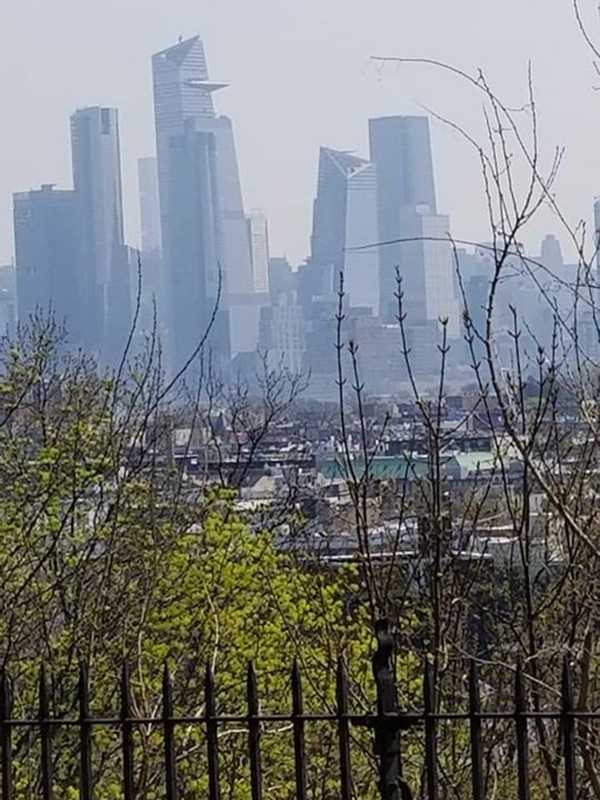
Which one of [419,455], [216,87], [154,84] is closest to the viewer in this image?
[419,455]

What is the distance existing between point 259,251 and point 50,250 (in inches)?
97.8

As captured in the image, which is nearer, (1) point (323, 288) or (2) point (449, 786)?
(2) point (449, 786)

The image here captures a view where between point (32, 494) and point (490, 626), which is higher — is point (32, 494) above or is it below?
above

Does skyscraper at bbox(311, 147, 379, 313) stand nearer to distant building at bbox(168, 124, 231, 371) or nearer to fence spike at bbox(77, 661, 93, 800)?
distant building at bbox(168, 124, 231, 371)

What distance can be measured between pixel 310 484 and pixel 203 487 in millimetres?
1634

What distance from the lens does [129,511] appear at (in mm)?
8039

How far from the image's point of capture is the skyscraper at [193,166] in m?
16.6

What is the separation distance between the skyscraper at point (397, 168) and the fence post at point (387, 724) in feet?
16.3

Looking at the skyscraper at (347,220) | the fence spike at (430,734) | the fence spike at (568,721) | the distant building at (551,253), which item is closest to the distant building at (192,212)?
the skyscraper at (347,220)

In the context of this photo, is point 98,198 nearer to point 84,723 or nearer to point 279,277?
point 279,277

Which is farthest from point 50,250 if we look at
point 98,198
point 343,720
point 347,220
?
point 343,720

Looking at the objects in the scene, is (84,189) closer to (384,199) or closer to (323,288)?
(323,288)

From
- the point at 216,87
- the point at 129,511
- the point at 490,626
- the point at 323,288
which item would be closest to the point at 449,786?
the point at 490,626

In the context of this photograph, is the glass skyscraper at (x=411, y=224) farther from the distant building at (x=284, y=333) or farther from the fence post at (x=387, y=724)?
the distant building at (x=284, y=333)
